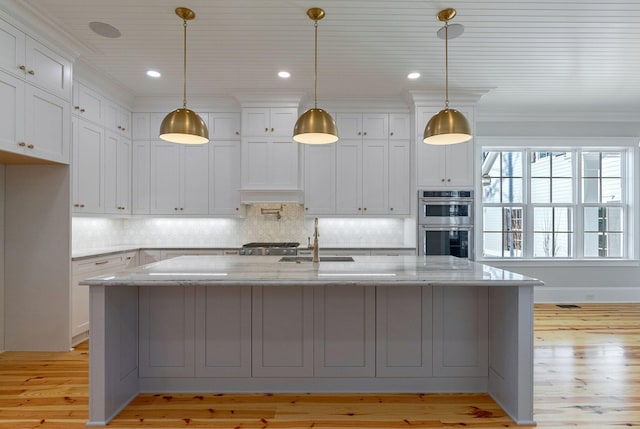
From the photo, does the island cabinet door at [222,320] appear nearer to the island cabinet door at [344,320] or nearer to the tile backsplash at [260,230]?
the island cabinet door at [344,320]

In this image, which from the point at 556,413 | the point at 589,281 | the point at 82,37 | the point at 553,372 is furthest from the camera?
the point at 589,281

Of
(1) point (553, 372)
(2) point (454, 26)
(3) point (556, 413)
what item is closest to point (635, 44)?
(2) point (454, 26)

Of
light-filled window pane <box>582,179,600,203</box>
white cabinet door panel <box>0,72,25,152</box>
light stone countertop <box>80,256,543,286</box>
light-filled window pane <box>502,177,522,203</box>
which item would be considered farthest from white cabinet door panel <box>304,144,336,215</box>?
light-filled window pane <box>582,179,600,203</box>

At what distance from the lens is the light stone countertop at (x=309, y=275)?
6.63 feet

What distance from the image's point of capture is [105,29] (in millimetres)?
3141

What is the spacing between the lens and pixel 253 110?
4.81 meters

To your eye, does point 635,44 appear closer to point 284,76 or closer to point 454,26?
point 454,26

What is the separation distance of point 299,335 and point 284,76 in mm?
2969

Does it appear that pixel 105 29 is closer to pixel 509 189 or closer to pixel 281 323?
pixel 281 323

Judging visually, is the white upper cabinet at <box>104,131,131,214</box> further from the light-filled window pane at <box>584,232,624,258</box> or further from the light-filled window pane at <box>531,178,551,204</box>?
the light-filled window pane at <box>584,232,624,258</box>

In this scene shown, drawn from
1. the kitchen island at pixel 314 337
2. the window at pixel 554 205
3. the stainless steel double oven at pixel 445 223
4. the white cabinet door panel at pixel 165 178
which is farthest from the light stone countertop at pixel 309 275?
the window at pixel 554 205

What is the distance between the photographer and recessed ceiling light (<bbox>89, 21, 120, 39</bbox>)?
307 cm

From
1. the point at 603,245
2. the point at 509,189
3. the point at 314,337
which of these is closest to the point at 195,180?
the point at 314,337

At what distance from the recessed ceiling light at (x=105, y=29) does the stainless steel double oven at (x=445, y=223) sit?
3.73 meters
